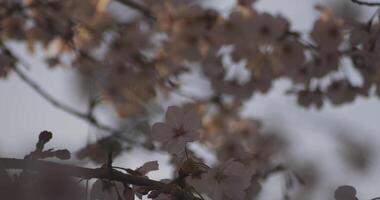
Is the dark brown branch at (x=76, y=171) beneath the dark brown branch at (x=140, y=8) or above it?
beneath

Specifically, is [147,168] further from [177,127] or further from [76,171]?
[76,171]

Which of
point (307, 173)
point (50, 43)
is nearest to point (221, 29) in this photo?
point (50, 43)

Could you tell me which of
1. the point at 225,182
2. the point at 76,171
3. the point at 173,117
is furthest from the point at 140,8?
the point at 76,171

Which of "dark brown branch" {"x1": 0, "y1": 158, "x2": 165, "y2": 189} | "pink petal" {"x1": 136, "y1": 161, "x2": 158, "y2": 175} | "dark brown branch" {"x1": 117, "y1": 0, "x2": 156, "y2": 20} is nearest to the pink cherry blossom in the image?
Result: "pink petal" {"x1": 136, "y1": 161, "x2": 158, "y2": 175}

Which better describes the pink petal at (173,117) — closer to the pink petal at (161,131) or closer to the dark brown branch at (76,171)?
the pink petal at (161,131)

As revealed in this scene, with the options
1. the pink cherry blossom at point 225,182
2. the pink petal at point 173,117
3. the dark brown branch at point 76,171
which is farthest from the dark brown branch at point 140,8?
the dark brown branch at point 76,171

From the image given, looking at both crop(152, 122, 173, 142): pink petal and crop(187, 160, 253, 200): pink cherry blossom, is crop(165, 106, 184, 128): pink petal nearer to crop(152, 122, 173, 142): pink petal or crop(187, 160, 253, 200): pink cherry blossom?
crop(152, 122, 173, 142): pink petal
